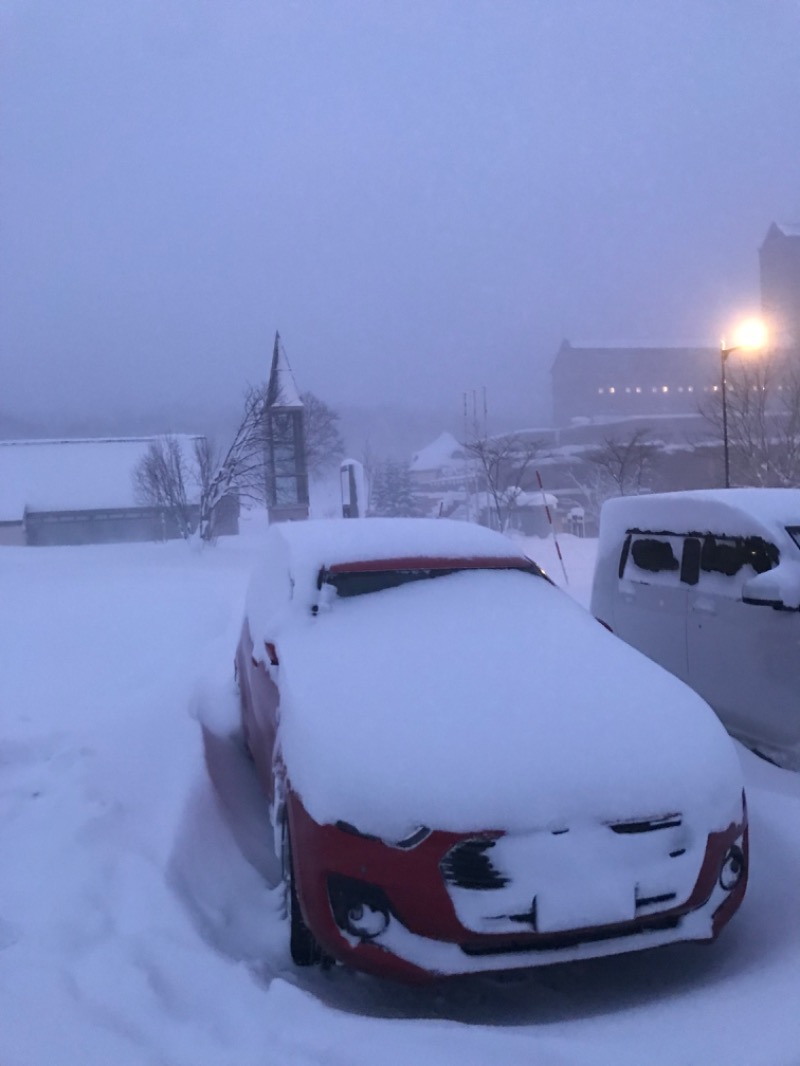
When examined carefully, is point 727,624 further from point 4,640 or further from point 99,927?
point 4,640

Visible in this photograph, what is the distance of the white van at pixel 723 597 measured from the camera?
4820 mm

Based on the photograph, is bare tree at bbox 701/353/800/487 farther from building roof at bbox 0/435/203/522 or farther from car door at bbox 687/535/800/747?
building roof at bbox 0/435/203/522

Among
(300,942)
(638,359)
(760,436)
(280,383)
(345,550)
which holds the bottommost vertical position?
(300,942)

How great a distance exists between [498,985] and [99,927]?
1.49 meters

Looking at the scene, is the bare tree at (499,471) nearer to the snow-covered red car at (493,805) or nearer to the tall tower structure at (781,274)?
the snow-covered red car at (493,805)

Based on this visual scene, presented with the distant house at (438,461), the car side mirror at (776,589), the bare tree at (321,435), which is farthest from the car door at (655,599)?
the distant house at (438,461)

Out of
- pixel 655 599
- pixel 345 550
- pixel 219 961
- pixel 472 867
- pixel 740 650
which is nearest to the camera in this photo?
pixel 472 867

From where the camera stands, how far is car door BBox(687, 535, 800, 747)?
190 inches

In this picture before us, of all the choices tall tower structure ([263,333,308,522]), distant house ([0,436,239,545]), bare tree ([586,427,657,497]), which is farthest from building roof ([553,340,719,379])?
tall tower structure ([263,333,308,522])

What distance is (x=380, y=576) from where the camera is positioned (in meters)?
4.40

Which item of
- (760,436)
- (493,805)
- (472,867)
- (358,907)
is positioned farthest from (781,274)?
(358,907)

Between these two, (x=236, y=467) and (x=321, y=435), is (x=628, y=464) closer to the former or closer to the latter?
(x=236, y=467)

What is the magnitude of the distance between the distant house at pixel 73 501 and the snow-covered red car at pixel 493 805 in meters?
46.5

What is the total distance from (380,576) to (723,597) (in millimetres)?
2474
